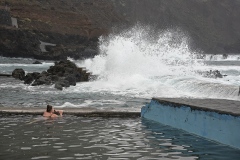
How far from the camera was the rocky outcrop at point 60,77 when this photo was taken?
3051 centimetres

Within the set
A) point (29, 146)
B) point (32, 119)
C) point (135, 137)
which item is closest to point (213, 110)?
point (135, 137)

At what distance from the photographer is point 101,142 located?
10.3 metres

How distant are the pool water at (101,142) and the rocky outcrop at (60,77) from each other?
14972 millimetres

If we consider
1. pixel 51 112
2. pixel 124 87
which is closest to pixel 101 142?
pixel 51 112

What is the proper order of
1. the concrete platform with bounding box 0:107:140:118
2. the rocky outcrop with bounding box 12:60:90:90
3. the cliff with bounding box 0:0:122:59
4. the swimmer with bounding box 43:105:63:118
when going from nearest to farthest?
the swimmer with bounding box 43:105:63:118
the concrete platform with bounding box 0:107:140:118
the rocky outcrop with bounding box 12:60:90:90
the cliff with bounding box 0:0:122:59

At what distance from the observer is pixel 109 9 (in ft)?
605

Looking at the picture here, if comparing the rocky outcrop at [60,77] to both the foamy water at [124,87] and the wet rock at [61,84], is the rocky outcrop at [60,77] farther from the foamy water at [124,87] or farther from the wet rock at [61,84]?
the foamy water at [124,87]

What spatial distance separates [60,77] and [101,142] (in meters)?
22.1

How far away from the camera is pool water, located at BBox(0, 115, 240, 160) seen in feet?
29.6

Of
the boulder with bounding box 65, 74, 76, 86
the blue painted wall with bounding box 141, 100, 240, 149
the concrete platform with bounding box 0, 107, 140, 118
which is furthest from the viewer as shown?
the boulder with bounding box 65, 74, 76, 86

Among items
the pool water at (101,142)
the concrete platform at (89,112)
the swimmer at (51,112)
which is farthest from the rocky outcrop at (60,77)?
the pool water at (101,142)

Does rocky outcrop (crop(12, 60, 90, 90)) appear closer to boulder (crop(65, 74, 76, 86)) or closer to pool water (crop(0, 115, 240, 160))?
boulder (crop(65, 74, 76, 86))

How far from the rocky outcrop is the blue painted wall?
50.1 ft

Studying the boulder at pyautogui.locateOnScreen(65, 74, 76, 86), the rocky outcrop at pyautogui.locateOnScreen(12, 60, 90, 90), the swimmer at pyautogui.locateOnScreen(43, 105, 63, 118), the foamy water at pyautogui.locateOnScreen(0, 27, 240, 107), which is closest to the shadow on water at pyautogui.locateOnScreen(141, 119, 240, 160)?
the swimmer at pyautogui.locateOnScreen(43, 105, 63, 118)
